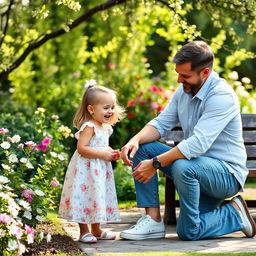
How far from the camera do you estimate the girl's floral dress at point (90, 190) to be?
4117 mm

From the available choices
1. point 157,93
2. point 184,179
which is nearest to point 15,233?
point 184,179

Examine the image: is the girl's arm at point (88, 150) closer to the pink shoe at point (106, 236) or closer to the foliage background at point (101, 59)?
the pink shoe at point (106, 236)

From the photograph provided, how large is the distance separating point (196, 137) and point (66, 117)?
13.4ft

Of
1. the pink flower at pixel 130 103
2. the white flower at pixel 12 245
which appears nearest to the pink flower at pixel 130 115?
the pink flower at pixel 130 103

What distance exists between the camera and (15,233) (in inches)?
123

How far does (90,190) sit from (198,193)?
2.32 ft

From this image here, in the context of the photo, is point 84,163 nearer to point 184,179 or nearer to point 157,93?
point 184,179

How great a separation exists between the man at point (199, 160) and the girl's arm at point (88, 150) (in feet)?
0.38

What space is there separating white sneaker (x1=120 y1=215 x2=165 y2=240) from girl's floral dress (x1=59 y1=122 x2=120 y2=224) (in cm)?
13

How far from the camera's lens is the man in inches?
158

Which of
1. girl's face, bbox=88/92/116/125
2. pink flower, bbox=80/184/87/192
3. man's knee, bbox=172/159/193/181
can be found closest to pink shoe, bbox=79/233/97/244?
pink flower, bbox=80/184/87/192

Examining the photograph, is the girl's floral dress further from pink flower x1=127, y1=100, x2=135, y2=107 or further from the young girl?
pink flower x1=127, y1=100, x2=135, y2=107

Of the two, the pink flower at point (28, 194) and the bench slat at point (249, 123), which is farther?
the bench slat at point (249, 123)

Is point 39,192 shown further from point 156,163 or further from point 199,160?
point 199,160
